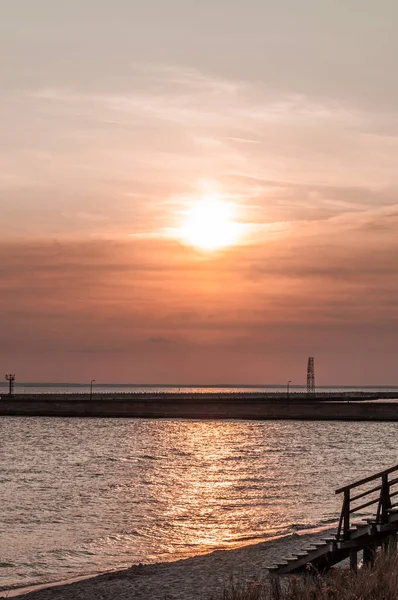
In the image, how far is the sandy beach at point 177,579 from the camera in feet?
74.9

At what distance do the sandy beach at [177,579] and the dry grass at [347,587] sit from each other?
233 cm

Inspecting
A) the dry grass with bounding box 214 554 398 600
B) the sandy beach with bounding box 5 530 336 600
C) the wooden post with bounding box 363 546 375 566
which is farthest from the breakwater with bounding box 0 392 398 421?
the dry grass with bounding box 214 554 398 600

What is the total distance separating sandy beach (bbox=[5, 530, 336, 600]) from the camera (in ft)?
74.9

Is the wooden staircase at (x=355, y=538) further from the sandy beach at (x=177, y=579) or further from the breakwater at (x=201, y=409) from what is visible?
the breakwater at (x=201, y=409)

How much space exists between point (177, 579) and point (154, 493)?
24.1 meters

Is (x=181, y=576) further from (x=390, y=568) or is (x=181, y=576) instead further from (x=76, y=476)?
(x=76, y=476)

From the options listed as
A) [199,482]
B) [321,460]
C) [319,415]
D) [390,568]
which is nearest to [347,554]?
[390,568]

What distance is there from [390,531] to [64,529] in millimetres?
17579

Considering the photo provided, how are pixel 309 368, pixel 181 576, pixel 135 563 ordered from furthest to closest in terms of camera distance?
pixel 309 368 → pixel 135 563 → pixel 181 576

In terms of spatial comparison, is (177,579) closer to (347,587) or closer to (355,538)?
(355,538)

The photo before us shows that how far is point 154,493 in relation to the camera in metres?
48.4

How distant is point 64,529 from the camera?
3584 centimetres

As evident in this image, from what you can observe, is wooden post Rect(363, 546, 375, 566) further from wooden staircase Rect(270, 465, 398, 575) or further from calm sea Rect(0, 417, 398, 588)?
calm sea Rect(0, 417, 398, 588)

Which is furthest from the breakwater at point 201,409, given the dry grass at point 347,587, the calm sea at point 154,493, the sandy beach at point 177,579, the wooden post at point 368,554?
the dry grass at point 347,587
